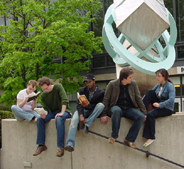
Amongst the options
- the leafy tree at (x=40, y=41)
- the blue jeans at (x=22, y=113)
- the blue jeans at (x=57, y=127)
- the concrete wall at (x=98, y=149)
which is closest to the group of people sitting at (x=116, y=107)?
the blue jeans at (x=57, y=127)

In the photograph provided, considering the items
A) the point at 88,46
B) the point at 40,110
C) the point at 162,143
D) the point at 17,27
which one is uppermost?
the point at 17,27

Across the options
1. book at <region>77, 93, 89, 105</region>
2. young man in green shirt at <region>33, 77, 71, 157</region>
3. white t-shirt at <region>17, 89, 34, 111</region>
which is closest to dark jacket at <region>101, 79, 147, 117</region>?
book at <region>77, 93, 89, 105</region>

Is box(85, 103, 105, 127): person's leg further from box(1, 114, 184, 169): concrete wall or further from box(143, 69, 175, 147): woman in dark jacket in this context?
box(143, 69, 175, 147): woman in dark jacket

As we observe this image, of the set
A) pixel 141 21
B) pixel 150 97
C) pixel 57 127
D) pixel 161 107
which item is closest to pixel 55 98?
pixel 57 127

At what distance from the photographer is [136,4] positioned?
618cm

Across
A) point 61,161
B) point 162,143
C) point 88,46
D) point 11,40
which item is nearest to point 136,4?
point 162,143

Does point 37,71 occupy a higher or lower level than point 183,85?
higher

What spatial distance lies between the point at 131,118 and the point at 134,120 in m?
0.10

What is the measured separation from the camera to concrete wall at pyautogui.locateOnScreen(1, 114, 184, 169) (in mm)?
5457

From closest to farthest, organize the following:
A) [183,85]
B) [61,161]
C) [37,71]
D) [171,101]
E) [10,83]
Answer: [171,101]
[61,161]
[10,83]
[37,71]
[183,85]

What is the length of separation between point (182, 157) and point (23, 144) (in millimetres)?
3672

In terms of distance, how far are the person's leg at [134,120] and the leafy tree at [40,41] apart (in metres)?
6.95

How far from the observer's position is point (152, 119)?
5309 millimetres

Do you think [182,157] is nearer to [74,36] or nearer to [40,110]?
[40,110]
